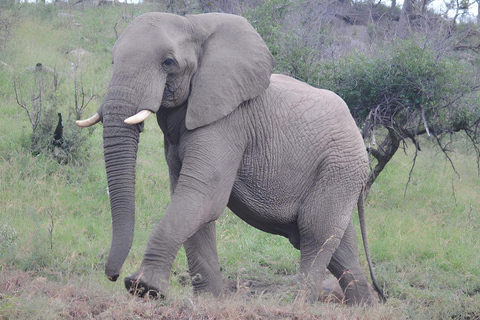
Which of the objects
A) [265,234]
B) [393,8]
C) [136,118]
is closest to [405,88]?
[265,234]

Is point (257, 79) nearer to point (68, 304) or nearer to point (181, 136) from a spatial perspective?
point (181, 136)

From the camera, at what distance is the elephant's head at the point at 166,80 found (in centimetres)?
378

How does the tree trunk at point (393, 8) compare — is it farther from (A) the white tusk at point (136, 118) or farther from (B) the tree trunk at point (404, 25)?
(A) the white tusk at point (136, 118)

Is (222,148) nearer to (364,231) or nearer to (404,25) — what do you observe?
(364,231)

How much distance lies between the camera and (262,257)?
21.5 feet

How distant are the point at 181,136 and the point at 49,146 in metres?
5.13

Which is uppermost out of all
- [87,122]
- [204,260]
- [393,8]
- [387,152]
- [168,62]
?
[393,8]

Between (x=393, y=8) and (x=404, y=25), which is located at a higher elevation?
(x=393, y=8)

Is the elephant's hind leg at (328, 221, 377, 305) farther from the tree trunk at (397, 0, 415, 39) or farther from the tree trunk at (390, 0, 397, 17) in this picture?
the tree trunk at (390, 0, 397, 17)

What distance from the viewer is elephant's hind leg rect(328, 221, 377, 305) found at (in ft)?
16.9

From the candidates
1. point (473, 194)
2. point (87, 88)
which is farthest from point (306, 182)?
point (87, 88)

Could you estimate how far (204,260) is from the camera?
4871mm

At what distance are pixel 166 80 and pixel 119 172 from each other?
2.46 ft

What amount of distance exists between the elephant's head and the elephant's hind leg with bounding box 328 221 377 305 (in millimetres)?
1706
